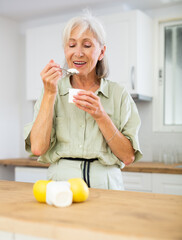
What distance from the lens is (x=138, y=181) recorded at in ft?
9.71

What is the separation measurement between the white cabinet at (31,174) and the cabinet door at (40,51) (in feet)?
2.61

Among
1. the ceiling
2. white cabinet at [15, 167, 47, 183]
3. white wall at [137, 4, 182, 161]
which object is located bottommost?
white cabinet at [15, 167, 47, 183]

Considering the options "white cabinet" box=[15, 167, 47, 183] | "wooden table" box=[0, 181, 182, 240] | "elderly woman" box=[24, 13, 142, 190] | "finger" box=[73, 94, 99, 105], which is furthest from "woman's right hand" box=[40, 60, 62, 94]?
"white cabinet" box=[15, 167, 47, 183]

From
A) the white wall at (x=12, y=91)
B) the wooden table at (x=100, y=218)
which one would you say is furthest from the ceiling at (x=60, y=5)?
the wooden table at (x=100, y=218)

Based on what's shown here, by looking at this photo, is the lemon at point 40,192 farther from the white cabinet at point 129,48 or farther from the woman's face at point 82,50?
the white cabinet at point 129,48

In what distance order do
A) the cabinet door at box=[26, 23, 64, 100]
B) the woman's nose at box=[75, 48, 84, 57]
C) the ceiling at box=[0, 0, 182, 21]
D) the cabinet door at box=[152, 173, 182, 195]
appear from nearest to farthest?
the woman's nose at box=[75, 48, 84, 57] < the cabinet door at box=[152, 173, 182, 195] < the ceiling at box=[0, 0, 182, 21] < the cabinet door at box=[26, 23, 64, 100]

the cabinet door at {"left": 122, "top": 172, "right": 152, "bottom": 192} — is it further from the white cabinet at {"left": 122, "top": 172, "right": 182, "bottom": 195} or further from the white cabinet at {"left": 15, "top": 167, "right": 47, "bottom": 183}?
the white cabinet at {"left": 15, "top": 167, "right": 47, "bottom": 183}

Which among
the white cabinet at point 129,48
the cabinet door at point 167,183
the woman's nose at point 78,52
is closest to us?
the woman's nose at point 78,52

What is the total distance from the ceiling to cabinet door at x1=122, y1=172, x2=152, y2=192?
64.3 inches

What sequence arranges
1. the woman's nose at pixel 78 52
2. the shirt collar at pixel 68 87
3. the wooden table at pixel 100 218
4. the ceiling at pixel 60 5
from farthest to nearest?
1. the ceiling at pixel 60 5
2. the shirt collar at pixel 68 87
3. the woman's nose at pixel 78 52
4. the wooden table at pixel 100 218

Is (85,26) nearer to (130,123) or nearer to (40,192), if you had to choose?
(130,123)

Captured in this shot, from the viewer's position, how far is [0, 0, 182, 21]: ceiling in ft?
10.8

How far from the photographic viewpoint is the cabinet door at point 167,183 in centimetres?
281

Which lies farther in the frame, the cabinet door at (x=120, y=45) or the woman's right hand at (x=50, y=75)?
the cabinet door at (x=120, y=45)
